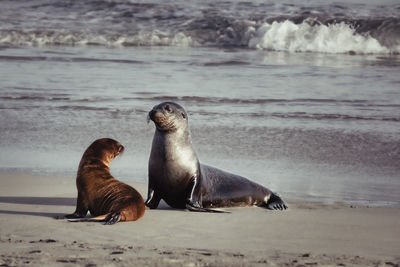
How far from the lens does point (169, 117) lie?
660cm

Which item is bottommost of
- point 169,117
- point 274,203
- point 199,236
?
point 274,203

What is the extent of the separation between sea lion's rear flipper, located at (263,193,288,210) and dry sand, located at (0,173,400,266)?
0.07m

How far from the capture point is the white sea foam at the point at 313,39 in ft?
70.8

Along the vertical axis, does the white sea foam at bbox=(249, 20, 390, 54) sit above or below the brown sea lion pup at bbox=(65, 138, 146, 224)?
below

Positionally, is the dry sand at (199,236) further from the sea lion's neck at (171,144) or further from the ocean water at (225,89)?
the ocean water at (225,89)

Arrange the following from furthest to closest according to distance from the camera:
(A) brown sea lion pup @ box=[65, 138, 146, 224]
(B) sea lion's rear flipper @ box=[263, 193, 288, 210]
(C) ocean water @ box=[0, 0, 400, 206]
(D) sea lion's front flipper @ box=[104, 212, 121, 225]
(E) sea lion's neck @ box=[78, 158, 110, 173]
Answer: (C) ocean water @ box=[0, 0, 400, 206] < (B) sea lion's rear flipper @ box=[263, 193, 288, 210] < (E) sea lion's neck @ box=[78, 158, 110, 173] < (A) brown sea lion pup @ box=[65, 138, 146, 224] < (D) sea lion's front flipper @ box=[104, 212, 121, 225]

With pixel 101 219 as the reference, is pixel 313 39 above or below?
below

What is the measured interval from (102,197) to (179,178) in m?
0.99

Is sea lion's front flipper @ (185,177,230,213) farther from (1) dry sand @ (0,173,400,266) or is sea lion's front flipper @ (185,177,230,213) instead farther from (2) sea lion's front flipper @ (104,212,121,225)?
(2) sea lion's front flipper @ (104,212,121,225)

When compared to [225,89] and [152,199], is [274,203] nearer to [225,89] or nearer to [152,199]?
[152,199]

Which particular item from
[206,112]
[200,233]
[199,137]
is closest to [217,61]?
[206,112]

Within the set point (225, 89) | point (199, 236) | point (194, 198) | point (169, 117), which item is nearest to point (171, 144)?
point (169, 117)

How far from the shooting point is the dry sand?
4340 mm

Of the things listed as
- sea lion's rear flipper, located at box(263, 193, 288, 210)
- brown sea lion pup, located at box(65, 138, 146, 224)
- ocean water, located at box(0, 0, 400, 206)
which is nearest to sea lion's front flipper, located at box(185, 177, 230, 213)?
sea lion's rear flipper, located at box(263, 193, 288, 210)
